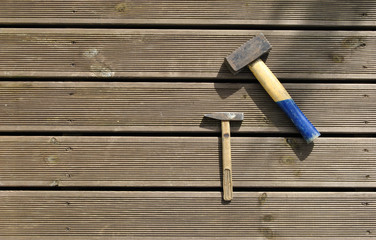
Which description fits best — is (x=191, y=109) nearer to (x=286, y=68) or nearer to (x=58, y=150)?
(x=286, y=68)

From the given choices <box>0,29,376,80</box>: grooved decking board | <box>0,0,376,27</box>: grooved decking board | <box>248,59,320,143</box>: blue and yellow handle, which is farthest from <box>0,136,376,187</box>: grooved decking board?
<box>0,0,376,27</box>: grooved decking board

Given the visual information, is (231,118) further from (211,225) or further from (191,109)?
(211,225)

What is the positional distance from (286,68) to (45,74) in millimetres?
1582

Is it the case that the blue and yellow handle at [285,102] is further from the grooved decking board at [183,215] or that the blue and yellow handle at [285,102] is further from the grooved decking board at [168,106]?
the grooved decking board at [183,215]

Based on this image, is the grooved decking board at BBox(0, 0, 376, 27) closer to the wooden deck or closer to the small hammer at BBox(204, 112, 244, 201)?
the wooden deck

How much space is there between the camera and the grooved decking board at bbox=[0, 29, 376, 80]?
1671 mm

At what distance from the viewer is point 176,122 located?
166 centimetres

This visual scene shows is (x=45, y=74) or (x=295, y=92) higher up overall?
(x=45, y=74)

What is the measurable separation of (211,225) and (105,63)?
4.11ft

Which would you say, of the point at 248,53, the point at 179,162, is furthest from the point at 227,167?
the point at 248,53

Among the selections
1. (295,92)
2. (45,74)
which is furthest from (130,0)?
(295,92)

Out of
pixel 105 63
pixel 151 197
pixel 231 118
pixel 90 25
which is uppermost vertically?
pixel 90 25

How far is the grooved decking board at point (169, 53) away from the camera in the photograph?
1671 millimetres

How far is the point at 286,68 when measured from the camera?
1.68m
